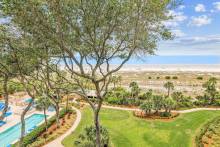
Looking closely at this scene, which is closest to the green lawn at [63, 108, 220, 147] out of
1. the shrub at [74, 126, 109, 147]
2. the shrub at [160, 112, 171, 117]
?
the shrub at [160, 112, 171, 117]

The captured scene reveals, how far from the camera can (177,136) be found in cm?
2731

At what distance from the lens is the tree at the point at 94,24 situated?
11.8 m

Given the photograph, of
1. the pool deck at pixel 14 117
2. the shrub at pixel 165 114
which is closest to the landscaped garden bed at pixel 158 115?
the shrub at pixel 165 114

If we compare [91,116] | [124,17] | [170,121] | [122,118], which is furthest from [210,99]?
[124,17]

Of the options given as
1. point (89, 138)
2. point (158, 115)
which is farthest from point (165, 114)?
point (89, 138)

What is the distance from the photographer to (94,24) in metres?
12.6

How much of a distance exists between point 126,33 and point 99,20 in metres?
1.95

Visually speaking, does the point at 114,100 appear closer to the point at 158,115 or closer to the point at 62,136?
the point at 158,115

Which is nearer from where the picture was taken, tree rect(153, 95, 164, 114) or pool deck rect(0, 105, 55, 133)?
pool deck rect(0, 105, 55, 133)

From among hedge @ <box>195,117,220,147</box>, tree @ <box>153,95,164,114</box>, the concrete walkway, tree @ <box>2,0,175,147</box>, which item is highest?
tree @ <box>2,0,175,147</box>

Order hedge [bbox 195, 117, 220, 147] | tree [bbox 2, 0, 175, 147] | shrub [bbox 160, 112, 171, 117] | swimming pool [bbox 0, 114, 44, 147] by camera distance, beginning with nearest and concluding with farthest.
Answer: tree [bbox 2, 0, 175, 147] → hedge [bbox 195, 117, 220, 147] → swimming pool [bbox 0, 114, 44, 147] → shrub [bbox 160, 112, 171, 117]

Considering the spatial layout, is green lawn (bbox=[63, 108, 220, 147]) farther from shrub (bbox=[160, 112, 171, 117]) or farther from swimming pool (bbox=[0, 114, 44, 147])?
swimming pool (bbox=[0, 114, 44, 147])

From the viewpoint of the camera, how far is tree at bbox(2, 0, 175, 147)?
11.8 m

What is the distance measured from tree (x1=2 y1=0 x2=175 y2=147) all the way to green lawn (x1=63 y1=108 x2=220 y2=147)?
13.5 meters
